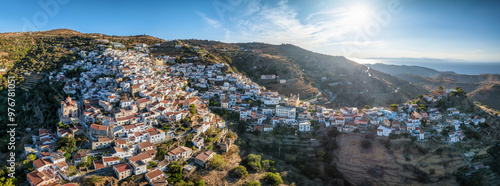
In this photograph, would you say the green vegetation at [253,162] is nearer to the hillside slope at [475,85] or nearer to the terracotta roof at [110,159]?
the terracotta roof at [110,159]

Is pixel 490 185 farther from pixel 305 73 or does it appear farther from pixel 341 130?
pixel 305 73

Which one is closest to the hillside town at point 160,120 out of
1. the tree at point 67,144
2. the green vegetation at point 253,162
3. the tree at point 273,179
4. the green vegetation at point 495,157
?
the tree at point 67,144

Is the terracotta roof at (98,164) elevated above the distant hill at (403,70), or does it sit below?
below

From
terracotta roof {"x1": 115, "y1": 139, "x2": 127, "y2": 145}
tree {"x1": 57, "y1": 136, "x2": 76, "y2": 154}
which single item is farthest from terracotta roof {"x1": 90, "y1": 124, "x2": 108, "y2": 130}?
terracotta roof {"x1": 115, "y1": 139, "x2": 127, "y2": 145}

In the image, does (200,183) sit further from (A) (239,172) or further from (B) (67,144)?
(B) (67,144)

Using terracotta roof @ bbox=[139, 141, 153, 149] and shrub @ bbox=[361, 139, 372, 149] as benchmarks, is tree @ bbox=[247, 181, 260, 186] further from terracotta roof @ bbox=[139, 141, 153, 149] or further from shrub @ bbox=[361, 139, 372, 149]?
shrub @ bbox=[361, 139, 372, 149]

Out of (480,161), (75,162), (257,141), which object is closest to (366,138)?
(480,161)
